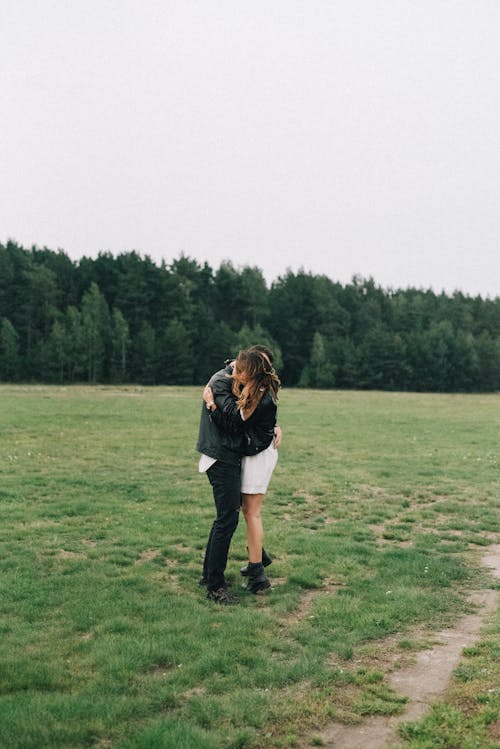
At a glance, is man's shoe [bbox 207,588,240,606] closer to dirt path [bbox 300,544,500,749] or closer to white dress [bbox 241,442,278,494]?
white dress [bbox 241,442,278,494]

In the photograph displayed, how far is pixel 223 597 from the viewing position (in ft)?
23.7

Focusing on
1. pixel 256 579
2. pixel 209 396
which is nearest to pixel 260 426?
pixel 209 396

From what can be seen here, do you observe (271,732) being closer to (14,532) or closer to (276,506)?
(14,532)

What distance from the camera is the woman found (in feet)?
23.7

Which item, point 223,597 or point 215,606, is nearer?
point 215,606

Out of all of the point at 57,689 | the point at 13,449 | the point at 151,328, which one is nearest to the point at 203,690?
the point at 57,689

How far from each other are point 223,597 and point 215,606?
0.19 m

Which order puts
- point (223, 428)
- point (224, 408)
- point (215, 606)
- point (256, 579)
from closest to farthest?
point (215, 606)
point (224, 408)
point (223, 428)
point (256, 579)

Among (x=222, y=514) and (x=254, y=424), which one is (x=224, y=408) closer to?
(x=254, y=424)

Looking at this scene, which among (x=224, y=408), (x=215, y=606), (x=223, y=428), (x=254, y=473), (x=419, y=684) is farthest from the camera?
(x=254, y=473)

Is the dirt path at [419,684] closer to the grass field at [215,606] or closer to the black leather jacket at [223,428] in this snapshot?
the grass field at [215,606]

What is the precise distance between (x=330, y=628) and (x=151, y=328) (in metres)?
85.0

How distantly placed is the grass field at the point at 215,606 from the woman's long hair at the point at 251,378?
7.60 feet

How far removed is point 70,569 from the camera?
834 cm
